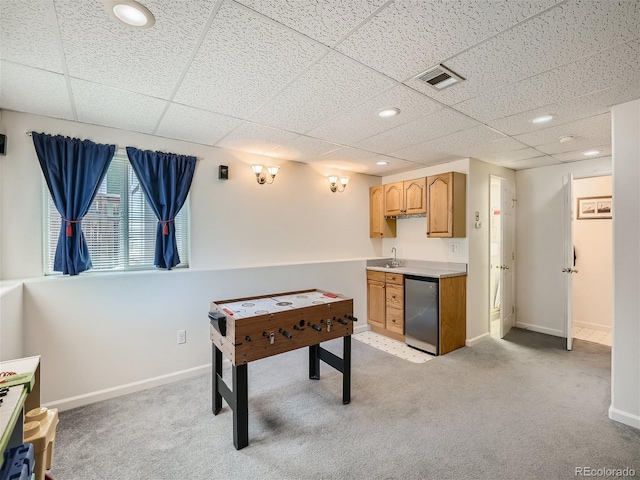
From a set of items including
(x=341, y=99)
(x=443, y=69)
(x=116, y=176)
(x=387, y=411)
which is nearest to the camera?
(x=443, y=69)

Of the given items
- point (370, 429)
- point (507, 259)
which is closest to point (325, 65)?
point (370, 429)

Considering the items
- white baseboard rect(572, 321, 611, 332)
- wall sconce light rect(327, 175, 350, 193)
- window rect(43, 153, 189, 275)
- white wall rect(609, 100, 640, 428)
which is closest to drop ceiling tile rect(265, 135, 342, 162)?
wall sconce light rect(327, 175, 350, 193)

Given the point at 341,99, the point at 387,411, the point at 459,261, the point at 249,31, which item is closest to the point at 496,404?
the point at 387,411

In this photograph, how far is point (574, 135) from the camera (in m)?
2.99

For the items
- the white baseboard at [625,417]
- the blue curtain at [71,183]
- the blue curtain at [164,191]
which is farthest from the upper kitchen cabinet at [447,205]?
the blue curtain at [71,183]

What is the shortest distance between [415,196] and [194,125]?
294 cm

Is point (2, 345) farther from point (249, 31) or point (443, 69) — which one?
point (443, 69)

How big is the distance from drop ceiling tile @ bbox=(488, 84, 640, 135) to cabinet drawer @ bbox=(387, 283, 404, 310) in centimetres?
221

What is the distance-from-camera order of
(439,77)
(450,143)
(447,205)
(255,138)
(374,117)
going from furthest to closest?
(447,205) < (450,143) < (255,138) < (374,117) < (439,77)

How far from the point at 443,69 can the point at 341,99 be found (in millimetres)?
719

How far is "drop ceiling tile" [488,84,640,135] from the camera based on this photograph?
212 centimetres

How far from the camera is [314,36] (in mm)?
1529

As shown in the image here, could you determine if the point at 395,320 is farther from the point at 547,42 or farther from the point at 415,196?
the point at 547,42

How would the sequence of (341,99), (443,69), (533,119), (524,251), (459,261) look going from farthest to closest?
(524,251) → (459,261) → (533,119) → (341,99) → (443,69)
